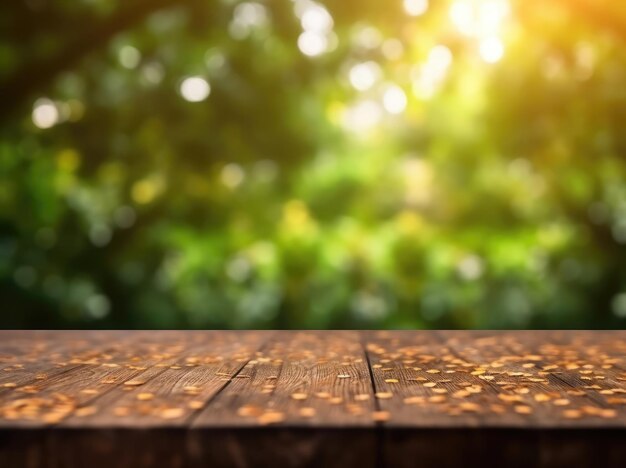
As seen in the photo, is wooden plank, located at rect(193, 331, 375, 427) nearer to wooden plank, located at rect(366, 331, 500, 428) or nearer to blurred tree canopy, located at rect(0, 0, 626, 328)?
wooden plank, located at rect(366, 331, 500, 428)

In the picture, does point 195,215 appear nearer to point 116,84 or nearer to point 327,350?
point 116,84

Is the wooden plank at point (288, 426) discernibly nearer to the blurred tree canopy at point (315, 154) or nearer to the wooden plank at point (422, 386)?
the wooden plank at point (422, 386)

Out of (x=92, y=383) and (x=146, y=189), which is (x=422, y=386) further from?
(x=146, y=189)

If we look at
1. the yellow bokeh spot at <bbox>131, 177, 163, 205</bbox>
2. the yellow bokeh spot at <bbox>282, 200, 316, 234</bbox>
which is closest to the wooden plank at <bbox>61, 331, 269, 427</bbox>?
the yellow bokeh spot at <bbox>282, 200, 316, 234</bbox>

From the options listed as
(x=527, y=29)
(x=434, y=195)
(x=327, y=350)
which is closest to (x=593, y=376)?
(x=327, y=350)

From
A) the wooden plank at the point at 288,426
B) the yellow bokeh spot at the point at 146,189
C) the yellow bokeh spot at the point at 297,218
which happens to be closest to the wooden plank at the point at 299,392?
the wooden plank at the point at 288,426

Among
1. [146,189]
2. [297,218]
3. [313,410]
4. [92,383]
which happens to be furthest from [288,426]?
[146,189]
